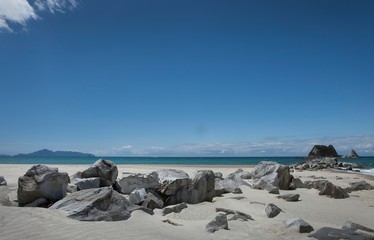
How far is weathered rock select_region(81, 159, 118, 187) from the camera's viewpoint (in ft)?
38.9

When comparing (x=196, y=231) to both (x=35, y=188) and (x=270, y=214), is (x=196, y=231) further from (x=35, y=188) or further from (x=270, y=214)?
(x=35, y=188)

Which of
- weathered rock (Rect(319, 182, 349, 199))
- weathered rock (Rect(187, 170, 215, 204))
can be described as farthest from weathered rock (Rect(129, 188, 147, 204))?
weathered rock (Rect(319, 182, 349, 199))

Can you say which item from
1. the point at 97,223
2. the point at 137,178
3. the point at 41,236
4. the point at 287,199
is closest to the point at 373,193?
the point at 287,199

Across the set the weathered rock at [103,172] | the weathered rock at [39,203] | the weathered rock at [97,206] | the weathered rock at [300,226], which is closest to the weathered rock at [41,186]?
the weathered rock at [39,203]

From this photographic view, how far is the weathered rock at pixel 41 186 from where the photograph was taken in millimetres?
9492

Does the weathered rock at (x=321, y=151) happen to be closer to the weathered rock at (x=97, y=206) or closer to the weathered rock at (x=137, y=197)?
the weathered rock at (x=137, y=197)

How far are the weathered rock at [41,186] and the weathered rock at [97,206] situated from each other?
123 cm

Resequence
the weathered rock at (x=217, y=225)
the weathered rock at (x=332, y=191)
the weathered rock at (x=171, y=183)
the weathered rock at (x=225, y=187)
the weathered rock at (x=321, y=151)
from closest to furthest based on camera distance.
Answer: the weathered rock at (x=217, y=225), the weathered rock at (x=171, y=183), the weathered rock at (x=225, y=187), the weathered rock at (x=332, y=191), the weathered rock at (x=321, y=151)

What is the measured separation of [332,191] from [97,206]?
11.7 metres

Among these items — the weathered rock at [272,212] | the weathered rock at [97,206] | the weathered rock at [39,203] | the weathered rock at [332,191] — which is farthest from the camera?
the weathered rock at [332,191]

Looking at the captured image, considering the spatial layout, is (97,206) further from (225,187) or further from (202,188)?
(225,187)

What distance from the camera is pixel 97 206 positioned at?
8031mm

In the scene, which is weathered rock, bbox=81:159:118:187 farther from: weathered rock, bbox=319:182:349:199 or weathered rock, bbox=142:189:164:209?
weathered rock, bbox=319:182:349:199

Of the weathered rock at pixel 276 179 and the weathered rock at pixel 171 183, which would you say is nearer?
the weathered rock at pixel 171 183
